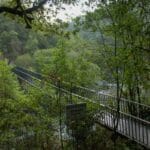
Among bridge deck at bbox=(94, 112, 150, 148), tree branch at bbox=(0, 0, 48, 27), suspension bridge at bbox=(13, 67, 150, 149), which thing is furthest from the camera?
suspension bridge at bbox=(13, 67, 150, 149)

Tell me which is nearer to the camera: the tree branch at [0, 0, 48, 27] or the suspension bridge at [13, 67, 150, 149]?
the tree branch at [0, 0, 48, 27]

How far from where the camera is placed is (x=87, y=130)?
9.38 metres

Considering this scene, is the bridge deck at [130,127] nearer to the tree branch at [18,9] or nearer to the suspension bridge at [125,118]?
the suspension bridge at [125,118]

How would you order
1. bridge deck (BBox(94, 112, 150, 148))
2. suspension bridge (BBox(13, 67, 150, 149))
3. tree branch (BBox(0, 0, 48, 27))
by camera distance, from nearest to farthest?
tree branch (BBox(0, 0, 48, 27)) < bridge deck (BBox(94, 112, 150, 148)) < suspension bridge (BBox(13, 67, 150, 149))

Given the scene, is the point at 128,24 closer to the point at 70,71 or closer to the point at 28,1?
the point at 28,1

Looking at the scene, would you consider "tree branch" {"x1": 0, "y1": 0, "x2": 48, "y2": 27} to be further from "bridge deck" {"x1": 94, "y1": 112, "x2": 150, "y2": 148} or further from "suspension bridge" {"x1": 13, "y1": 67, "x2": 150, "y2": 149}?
"bridge deck" {"x1": 94, "y1": 112, "x2": 150, "y2": 148}

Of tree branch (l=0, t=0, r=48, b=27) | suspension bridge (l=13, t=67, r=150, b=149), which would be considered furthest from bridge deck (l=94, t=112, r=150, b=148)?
tree branch (l=0, t=0, r=48, b=27)

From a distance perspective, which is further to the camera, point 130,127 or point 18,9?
point 130,127

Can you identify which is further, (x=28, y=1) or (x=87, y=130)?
(x=28, y=1)

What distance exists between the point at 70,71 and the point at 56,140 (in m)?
5.92

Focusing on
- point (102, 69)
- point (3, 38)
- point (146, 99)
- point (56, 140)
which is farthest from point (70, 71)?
point (3, 38)

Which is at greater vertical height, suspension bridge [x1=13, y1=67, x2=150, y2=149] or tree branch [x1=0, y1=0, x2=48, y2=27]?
tree branch [x1=0, y1=0, x2=48, y2=27]

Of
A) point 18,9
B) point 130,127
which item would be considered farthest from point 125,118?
point 18,9

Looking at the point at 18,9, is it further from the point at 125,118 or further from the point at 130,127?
the point at 130,127
